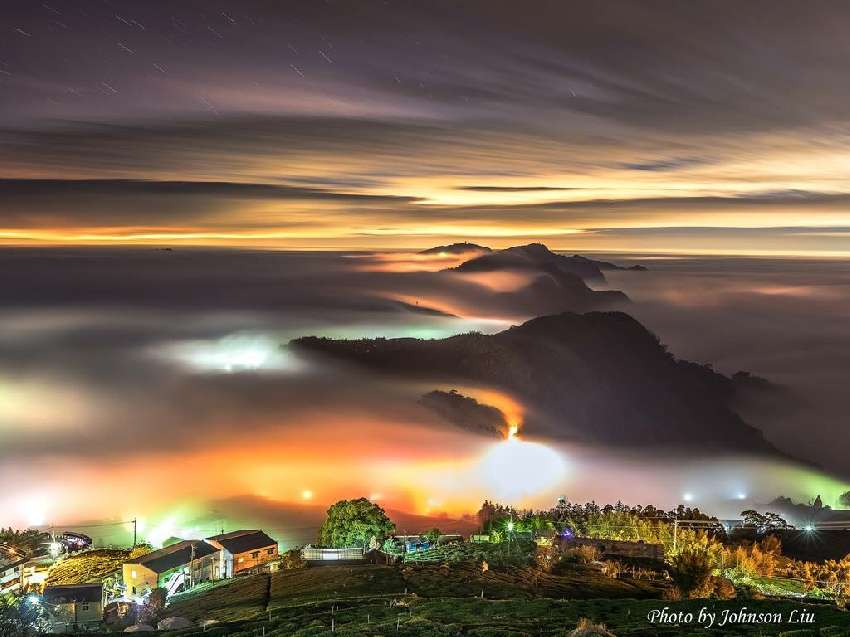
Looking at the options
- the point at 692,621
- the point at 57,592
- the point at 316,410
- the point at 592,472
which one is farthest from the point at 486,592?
the point at 316,410

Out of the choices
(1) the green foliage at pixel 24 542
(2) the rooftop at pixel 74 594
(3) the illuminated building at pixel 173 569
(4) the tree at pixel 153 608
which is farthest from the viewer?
(1) the green foliage at pixel 24 542

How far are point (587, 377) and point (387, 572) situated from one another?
→ 494ft

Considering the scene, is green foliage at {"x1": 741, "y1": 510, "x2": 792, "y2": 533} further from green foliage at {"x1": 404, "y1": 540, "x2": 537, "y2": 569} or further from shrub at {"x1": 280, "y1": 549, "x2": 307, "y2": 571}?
shrub at {"x1": 280, "y1": 549, "x2": 307, "y2": 571}

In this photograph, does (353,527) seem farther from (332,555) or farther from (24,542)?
(24,542)

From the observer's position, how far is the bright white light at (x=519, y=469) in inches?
3300

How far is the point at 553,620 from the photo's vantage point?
2227 cm

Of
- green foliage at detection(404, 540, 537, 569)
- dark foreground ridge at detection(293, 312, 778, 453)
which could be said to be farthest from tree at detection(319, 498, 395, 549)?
dark foreground ridge at detection(293, 312, 778, 453)

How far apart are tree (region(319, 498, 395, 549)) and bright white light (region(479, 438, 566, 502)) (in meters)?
37.5

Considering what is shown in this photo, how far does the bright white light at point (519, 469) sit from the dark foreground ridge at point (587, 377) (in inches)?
662

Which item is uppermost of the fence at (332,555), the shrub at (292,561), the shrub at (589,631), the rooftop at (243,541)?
the rooftop at (243,541)

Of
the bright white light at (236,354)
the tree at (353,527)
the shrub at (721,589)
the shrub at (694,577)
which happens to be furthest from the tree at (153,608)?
the bright white light at (236,354)

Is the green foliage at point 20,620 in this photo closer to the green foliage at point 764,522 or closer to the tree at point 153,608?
the tree at point 153,608

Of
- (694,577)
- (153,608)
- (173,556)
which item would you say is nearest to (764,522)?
(694,577)

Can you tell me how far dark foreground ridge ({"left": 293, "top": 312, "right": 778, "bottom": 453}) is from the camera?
151750 millimetres
